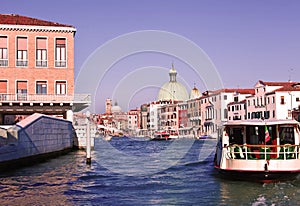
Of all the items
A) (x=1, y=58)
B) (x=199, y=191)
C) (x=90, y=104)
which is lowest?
(x=199, y=191)

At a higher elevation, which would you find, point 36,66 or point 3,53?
point 3,53

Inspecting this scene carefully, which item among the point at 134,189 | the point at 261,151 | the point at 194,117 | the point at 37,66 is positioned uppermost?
the point at 37,66

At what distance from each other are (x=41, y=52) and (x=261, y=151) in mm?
27759

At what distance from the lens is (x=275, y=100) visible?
215 feet

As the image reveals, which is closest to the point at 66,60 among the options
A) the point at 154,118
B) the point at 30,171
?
the point at 30,171

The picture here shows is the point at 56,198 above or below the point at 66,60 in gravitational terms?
below

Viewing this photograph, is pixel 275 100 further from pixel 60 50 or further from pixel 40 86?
pixel 40 86

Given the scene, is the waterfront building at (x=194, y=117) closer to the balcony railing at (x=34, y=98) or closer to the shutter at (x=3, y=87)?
the balcony railing at (x=34, y=98)

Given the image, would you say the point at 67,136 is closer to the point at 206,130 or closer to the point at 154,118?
the point at 206,130

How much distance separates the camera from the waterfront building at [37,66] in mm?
38812

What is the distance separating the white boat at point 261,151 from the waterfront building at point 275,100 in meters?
46.5

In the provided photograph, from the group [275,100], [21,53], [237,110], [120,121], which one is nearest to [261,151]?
[21,53]

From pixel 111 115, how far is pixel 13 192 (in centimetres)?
18541

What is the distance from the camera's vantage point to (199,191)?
1505cm
